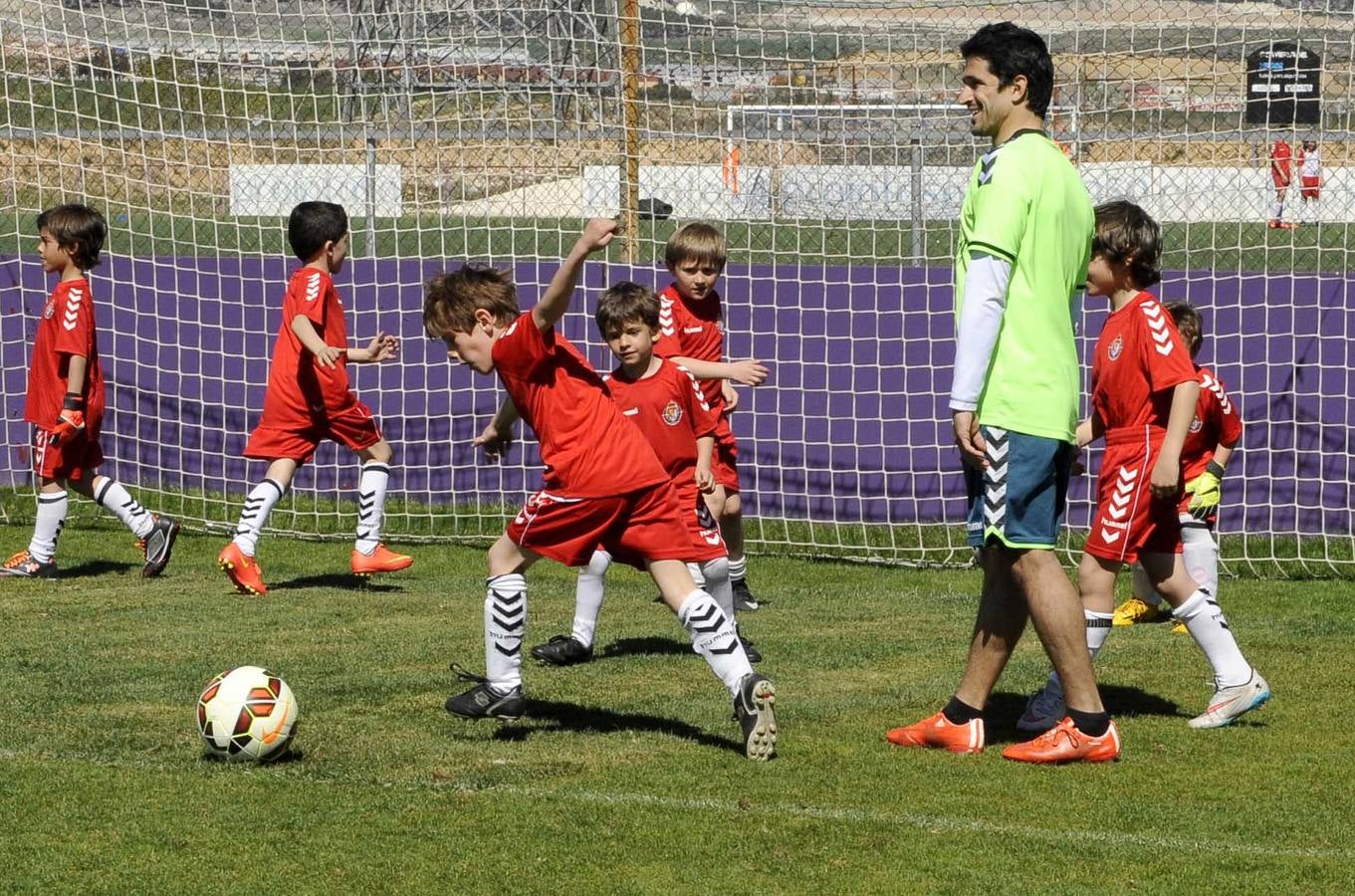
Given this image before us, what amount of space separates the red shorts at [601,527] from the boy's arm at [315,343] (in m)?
3.30

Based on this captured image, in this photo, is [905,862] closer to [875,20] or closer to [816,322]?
[816,322]

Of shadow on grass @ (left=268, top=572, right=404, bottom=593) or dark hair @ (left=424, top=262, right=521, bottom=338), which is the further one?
shadow on grass @ (left=268, top=572, right=404, bottom=593)

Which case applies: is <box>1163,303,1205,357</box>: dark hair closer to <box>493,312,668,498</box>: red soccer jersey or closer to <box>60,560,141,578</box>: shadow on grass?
<box>493,312,668,498</box>: red soccer jersey

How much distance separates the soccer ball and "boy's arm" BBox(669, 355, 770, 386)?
2063 millimetres

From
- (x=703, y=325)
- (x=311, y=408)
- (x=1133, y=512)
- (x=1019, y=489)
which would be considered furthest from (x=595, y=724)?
(x=311, y=408)

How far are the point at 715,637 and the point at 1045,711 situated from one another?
4.02ft

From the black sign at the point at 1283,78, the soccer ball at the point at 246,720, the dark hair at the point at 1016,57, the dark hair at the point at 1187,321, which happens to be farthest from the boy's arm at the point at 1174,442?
the black sign at the point at 1283,78

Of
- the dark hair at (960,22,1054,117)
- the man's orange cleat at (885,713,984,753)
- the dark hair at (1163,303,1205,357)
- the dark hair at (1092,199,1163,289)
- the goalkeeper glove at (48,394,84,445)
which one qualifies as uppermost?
the dark hair at (960,22,1054,117)

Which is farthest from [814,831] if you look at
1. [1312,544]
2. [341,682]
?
[1312,544]

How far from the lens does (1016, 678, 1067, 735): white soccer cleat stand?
602 cm

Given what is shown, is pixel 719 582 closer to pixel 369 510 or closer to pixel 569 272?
pixel 569 272

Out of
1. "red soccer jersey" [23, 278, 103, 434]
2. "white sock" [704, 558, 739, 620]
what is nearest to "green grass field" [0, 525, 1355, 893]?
"white sock" [704, 558, 739, 620]

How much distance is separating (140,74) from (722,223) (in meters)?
4.09

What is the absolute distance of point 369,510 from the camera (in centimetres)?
961
